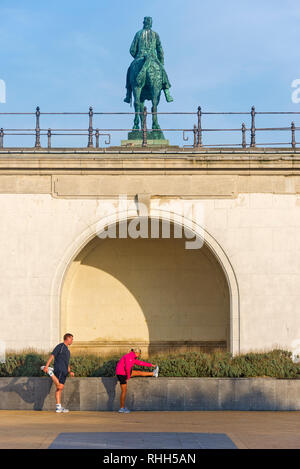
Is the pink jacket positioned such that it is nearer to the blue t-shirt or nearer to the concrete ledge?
the concrete ledge

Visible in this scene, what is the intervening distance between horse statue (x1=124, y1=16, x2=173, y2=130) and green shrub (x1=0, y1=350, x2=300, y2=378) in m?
8.74

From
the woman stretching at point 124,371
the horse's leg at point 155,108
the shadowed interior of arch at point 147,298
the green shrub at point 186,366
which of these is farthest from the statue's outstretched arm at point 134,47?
the woman stretching at point 124,371

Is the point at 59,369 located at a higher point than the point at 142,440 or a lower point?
higher

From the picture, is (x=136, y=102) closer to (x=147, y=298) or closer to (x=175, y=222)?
(x=175, y=222)

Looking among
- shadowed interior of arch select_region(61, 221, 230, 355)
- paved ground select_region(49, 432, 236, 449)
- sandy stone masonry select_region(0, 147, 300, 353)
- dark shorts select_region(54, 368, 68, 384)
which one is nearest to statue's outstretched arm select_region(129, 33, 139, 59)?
sandy stone masonry select_region(0, 147, 300, 353)

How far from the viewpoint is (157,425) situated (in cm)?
1381

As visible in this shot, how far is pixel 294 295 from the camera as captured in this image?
2161 cm

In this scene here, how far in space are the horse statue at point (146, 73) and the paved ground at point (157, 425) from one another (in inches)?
429

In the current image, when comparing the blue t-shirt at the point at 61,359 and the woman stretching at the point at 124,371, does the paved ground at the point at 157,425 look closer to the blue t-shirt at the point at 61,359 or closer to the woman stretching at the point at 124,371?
the woman stretching at the point at 124,371

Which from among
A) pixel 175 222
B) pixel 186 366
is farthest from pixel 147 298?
pixel 186 366

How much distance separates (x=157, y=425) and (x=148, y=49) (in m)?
14.1

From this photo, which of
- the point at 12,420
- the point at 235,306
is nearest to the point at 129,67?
the point at 235,306

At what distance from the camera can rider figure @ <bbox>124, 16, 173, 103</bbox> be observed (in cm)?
2428

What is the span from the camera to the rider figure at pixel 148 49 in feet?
79.7
